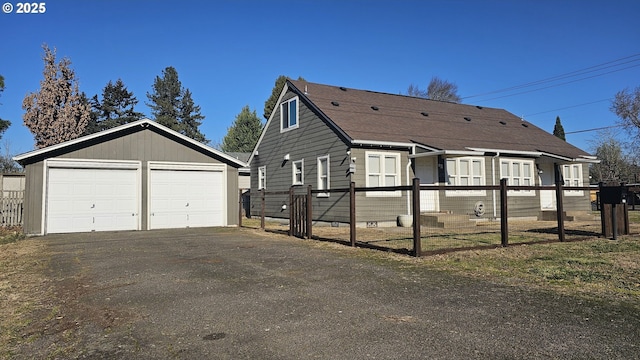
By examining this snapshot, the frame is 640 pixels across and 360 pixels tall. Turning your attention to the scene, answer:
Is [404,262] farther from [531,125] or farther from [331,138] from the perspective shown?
[531,125]

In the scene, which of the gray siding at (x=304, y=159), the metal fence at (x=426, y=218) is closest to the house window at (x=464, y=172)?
the metal fence at (x=426, y=218)

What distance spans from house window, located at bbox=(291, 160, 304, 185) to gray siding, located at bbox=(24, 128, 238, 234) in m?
→ 2.69

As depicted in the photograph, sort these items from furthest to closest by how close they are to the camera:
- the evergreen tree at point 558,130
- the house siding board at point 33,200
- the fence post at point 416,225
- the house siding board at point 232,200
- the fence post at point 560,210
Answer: the evergreen tree at point 558,130, the house siding board at point 232,200, the house siding board at point 33,200, the fence post at point 560,210, the fence post at point 416,225

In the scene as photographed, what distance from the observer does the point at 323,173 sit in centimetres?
1688

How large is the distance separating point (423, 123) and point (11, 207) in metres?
16.9

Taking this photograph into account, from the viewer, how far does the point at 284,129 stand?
19.9m

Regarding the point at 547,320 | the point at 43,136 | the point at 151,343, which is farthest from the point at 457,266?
the point at 43,136

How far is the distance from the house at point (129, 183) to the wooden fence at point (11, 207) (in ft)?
6.65

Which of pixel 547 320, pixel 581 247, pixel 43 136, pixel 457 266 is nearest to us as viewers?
pixel 547 320

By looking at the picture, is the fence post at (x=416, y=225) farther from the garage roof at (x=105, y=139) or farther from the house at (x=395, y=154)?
the garage roof at (x=105, y=139)

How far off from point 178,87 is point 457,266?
5440 centimetres

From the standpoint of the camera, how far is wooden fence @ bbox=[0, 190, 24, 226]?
1541 centimetres

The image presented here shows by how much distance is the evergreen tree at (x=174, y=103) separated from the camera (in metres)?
52.7

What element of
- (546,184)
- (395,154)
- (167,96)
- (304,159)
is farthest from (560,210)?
(167,96)
